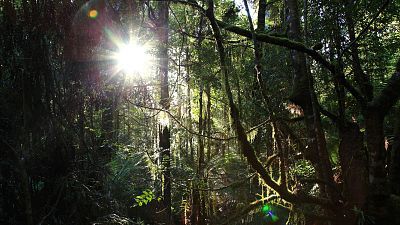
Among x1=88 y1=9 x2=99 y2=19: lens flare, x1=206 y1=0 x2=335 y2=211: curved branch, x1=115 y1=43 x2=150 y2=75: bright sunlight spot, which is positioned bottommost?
x1=206 y1=0 x2=335 y2=211: curved branch

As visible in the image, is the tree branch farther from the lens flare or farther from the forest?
the lens flare

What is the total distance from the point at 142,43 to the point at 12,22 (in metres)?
2.41

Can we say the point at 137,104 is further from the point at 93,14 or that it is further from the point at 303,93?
the point at 303,93

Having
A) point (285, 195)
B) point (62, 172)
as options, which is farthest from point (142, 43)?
point (285, 195)

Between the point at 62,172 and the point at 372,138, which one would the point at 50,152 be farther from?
the point at 372,138

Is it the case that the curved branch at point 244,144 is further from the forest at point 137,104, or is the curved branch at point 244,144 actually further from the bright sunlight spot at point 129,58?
the bright sunlight spot at point 129,58

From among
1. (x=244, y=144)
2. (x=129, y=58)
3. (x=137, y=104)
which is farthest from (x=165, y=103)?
(x=244, y=144)

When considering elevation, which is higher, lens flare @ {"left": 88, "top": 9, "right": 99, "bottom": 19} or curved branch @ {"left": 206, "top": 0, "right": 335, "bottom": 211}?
lens flare @ {"left": 88, "top": 9, "right": 99, "bottom": 19}

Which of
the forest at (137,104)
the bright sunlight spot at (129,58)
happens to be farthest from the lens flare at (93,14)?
the bright sunlight spot at (129,58)

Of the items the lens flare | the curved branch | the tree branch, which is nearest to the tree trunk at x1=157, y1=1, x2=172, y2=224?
the curved branch

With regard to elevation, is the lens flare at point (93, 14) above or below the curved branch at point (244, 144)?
above

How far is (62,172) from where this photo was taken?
527cm

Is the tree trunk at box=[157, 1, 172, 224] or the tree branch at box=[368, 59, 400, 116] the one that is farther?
the tree trunk at box=[157, 1, 172, 224]

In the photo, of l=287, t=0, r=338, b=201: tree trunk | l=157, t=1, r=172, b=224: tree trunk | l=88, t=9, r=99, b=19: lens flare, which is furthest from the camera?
l=157, t=1, r=172, b=224: tree trunk
